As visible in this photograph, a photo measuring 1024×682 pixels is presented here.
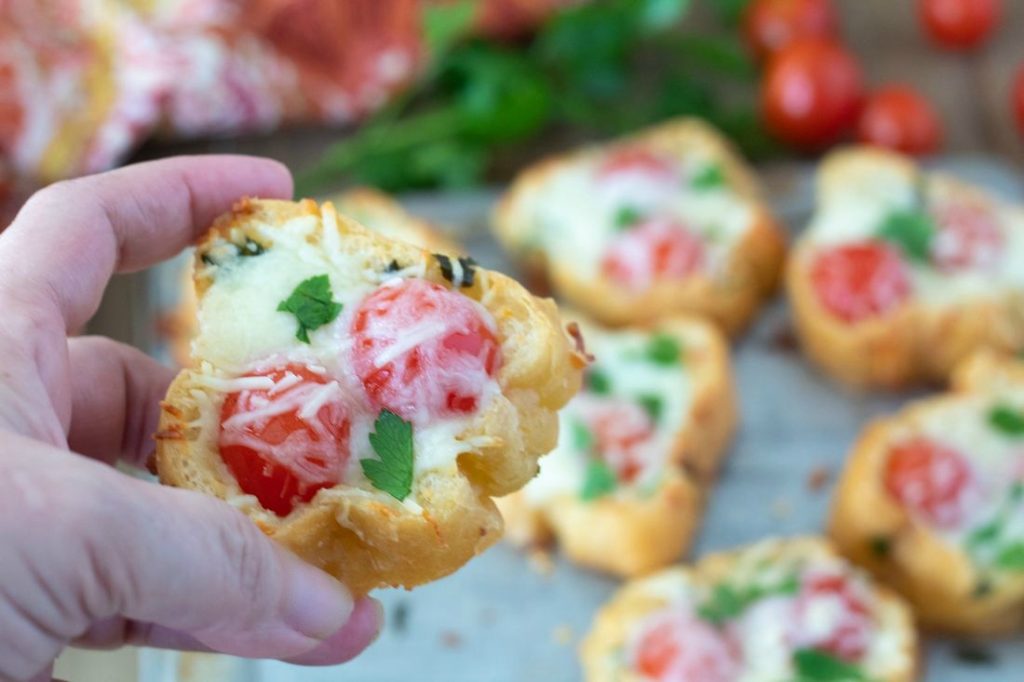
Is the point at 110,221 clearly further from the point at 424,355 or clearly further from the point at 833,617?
the point at 833,617

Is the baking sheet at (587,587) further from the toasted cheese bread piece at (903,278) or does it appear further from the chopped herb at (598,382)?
the chopped herb at (598,382)

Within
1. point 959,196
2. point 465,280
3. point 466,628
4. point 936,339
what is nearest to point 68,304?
point 465,280

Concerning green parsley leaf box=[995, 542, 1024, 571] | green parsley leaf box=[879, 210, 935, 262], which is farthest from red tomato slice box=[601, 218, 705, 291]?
green parsley leaf box=[995, 542, 1024, 571]

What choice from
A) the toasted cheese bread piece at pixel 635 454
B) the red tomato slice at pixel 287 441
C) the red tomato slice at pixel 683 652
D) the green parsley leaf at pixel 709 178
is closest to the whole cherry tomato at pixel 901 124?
the green parsley leaf at pixel 709 178

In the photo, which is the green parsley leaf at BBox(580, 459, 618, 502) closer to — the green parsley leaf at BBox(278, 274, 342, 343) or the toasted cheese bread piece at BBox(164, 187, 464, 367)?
the toasted cheese bread piece at BBox(164, 187, 464, 367)

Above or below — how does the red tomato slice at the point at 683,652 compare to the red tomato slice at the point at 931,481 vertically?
below

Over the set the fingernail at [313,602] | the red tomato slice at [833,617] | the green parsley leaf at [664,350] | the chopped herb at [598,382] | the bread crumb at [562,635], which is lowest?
the bread crumb at [562,635]
